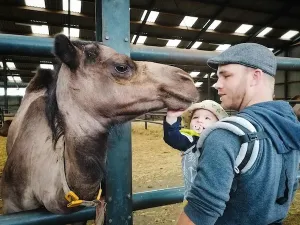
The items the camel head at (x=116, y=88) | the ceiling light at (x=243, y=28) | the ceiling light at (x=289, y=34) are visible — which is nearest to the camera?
the camel head at (x=116, y=88)

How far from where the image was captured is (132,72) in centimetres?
147

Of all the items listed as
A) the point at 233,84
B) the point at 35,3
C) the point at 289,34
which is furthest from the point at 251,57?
the point at 289,34

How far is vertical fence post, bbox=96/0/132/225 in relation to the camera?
120 centimetres

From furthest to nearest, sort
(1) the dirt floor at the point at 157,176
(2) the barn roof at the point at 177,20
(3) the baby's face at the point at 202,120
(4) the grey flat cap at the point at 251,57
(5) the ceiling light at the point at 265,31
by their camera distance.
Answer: (5) the ceiling light at the point at 265,31, (2) the barn roof at the point at 177,20, (1) the dirt floor at the point at 157,176, (3) the baby's face at the point at 202,120, (4) the grey flat cap at the point at 251,57

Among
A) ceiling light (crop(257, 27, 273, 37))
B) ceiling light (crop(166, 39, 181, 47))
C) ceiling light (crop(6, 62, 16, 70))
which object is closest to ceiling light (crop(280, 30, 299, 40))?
ceiling light (crop(257, 27, 273, 37))

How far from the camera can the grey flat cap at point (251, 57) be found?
1.06 metres

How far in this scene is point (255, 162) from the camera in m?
0.91

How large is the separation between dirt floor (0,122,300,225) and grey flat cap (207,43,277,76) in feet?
7.60

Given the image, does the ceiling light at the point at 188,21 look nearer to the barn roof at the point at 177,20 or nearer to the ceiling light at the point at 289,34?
the barn roof at the point at 177,20

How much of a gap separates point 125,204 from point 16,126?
121cm

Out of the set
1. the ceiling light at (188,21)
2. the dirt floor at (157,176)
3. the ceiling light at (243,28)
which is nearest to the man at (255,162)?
the dirt floor at (157,176)

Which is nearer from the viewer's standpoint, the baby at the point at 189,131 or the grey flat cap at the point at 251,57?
the grey flat cap at the point at 251,57

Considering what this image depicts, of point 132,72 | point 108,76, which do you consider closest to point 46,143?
point 108,76

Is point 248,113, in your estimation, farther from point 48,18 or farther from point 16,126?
point 48,18
